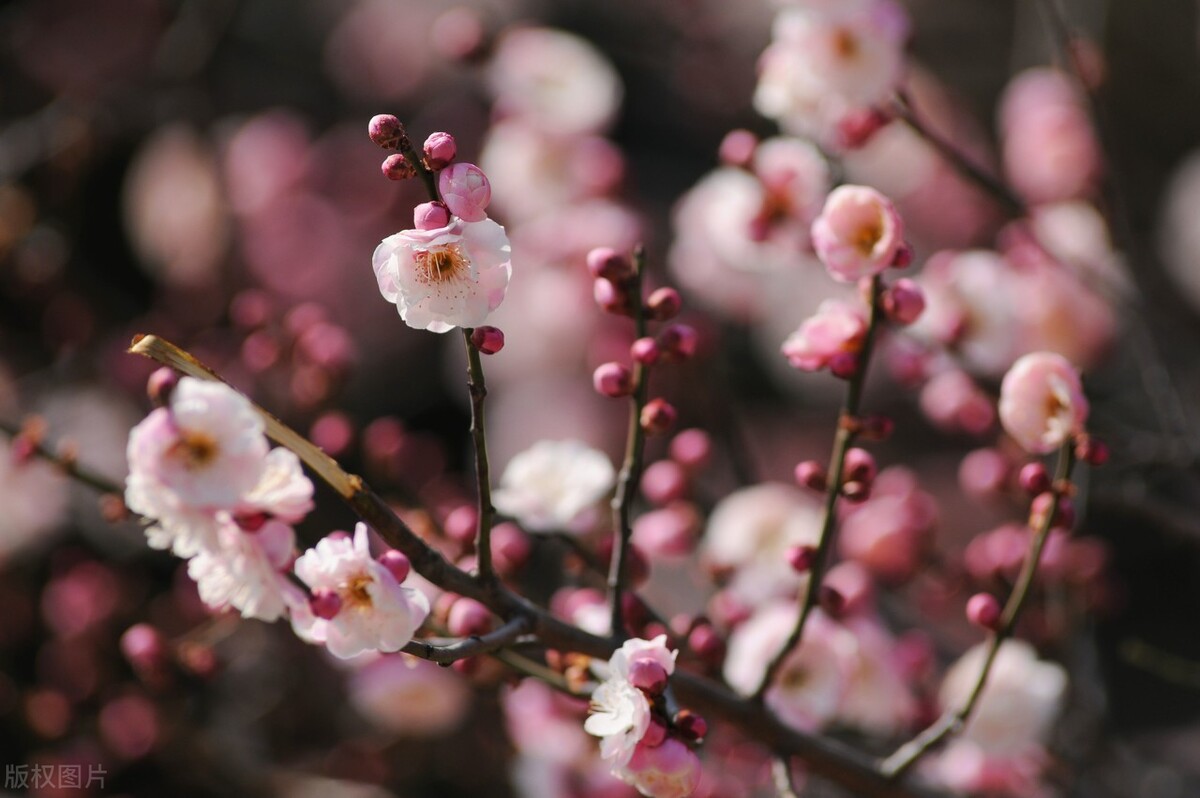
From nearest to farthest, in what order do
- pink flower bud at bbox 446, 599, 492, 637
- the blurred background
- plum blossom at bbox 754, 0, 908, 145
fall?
pink flower bud at bbox 446, 599, 492, 637, plum blossom at bbox 754, 0, 908, 145, the blurred background

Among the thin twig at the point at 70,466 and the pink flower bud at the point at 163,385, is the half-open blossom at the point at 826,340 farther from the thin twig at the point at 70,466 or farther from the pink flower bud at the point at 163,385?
the thin twig at the point at 70,466

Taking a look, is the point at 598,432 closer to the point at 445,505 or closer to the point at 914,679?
the point at 445,505

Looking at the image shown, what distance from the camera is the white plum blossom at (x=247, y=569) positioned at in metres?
0.68

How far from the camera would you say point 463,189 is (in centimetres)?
68

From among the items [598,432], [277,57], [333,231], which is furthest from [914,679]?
[277,57]

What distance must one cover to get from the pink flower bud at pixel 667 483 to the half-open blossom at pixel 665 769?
1.58 ft

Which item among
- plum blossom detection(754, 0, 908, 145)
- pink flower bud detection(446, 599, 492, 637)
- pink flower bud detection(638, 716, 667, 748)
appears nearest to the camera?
pink flower bud detection(638, 716, 667, 748)

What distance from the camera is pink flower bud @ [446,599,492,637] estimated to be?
838mm

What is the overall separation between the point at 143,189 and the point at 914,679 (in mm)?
→ 2347

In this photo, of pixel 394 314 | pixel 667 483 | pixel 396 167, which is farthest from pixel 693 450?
pixel 394 314

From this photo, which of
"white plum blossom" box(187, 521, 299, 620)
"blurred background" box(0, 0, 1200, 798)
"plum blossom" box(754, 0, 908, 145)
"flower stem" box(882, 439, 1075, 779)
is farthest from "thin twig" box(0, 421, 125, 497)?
"plum blossom" box(754, 0, 908, 145)

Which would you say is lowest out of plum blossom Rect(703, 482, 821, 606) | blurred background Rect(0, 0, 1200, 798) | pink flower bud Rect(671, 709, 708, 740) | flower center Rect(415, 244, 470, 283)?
blurred background Rect(0, 0, 1200, 798)

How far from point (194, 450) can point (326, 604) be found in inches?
5.3

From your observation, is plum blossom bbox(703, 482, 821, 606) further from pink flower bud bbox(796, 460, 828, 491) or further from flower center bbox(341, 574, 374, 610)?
flower center bbox(341, 574, 374, 610)
